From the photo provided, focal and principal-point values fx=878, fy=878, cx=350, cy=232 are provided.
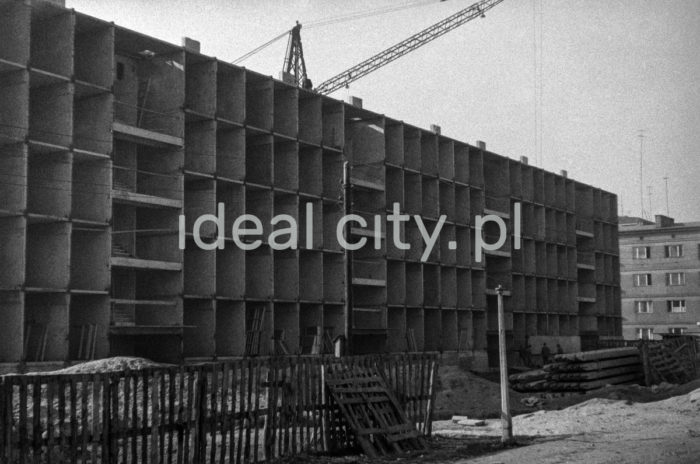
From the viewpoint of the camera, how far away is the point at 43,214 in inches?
1261

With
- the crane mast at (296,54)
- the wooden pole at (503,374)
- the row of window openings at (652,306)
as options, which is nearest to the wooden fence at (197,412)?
the wooden pole at (503,374)

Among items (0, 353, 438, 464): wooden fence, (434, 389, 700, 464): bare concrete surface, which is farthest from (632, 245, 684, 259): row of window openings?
(0, 353, 438, 464): wooden fence

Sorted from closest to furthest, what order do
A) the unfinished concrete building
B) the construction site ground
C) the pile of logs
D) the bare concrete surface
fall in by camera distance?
the bare concrete surface
the construction site ground
the unfinished concrete building
the pile of logs

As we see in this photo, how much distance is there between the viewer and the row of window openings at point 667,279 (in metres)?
87.2

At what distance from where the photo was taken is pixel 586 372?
3266cm

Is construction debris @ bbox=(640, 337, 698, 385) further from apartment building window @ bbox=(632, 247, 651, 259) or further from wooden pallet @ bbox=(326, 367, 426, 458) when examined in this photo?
apartment building window @ bbox=(632, 247, 651, 259)

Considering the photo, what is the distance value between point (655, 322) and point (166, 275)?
65134mm

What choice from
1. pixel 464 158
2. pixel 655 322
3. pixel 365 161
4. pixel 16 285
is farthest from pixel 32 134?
pixel 655 322

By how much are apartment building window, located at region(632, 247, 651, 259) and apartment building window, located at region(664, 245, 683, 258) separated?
73.8 inches

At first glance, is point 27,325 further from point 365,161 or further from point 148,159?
point 365,161

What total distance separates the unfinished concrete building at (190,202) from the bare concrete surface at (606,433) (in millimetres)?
7563

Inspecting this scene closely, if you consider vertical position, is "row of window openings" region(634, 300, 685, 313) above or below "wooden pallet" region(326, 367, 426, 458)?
above

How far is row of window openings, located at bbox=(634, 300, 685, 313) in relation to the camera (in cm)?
8675

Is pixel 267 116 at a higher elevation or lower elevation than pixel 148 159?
higher
